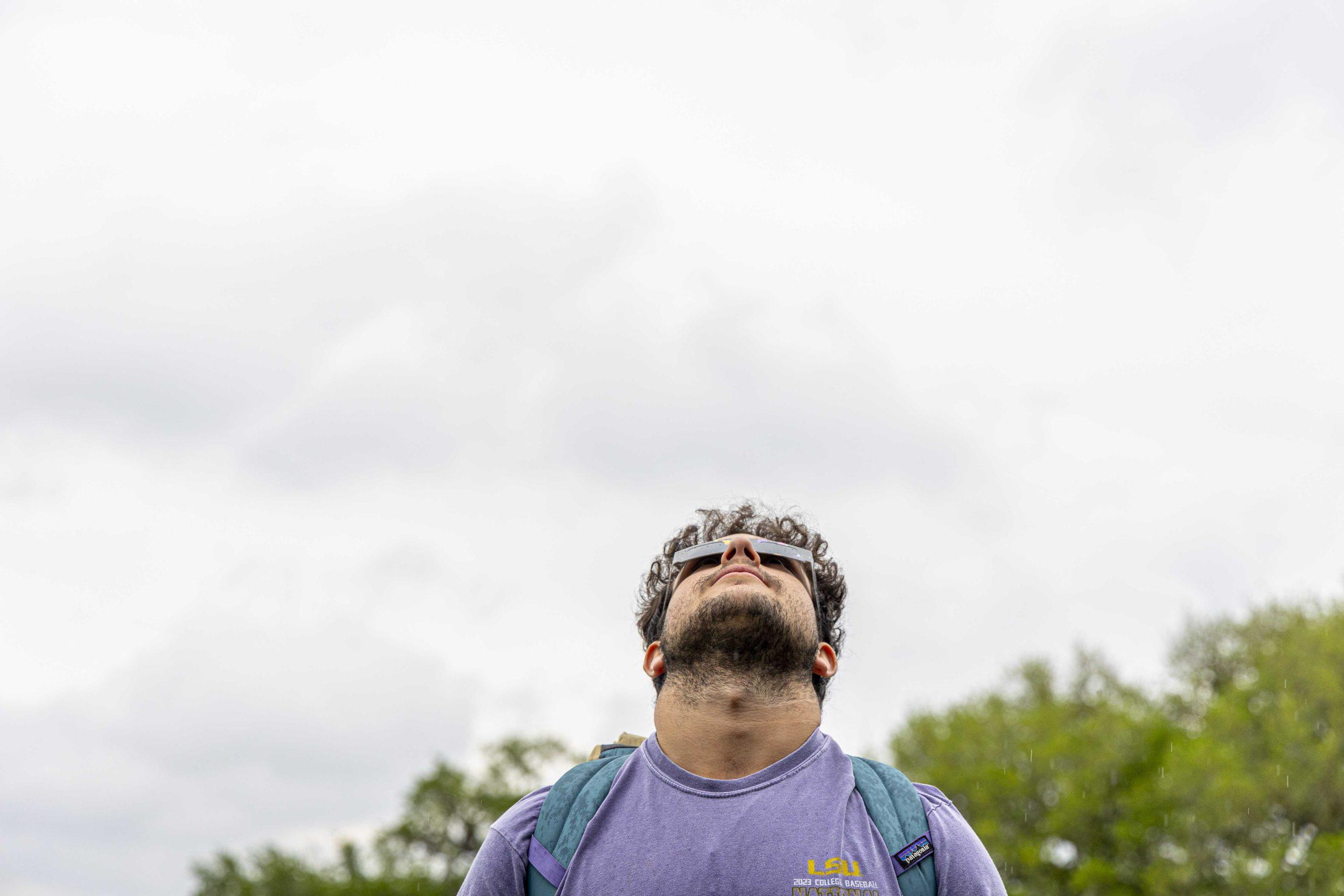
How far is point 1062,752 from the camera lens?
34375mm

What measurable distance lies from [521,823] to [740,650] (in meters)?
0.95

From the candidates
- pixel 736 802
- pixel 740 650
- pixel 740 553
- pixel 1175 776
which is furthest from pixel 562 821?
pixel 1175 776

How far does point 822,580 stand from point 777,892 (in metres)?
2.35

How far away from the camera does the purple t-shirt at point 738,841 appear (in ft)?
12.7

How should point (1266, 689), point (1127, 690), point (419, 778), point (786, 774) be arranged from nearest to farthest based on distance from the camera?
1. point (786, 774)
2. point (1266, 689)
3. point (1127, 690)
4. point (419, 778)

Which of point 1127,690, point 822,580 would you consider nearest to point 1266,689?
point 1127,690

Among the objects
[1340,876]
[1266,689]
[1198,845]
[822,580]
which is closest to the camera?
[822,580]

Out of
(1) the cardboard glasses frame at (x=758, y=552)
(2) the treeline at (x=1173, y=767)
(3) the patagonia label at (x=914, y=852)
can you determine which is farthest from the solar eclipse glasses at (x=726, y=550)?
(2) the treeline at (x=1173, y=767)

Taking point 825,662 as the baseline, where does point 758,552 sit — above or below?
above

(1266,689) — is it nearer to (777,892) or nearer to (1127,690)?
(1127,690)

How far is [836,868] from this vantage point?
12.7 feet

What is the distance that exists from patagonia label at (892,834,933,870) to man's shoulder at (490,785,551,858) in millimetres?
1194

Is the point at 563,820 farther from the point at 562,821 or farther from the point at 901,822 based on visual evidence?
the point at 901,822

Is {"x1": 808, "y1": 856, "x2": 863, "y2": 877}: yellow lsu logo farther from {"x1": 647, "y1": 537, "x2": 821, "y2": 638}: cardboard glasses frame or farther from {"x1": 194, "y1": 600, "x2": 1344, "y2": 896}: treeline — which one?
{"x1": 194, "y1": 600, "x2": 1344, "y2": 896}: treeline
